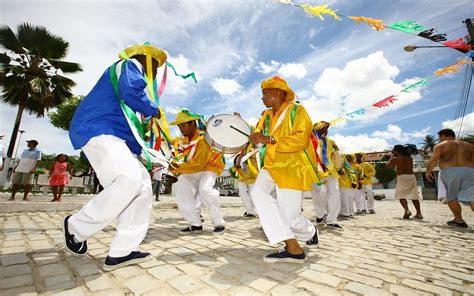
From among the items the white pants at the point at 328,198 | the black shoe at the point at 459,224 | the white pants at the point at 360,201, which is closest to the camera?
the white pants at the point at 328,198

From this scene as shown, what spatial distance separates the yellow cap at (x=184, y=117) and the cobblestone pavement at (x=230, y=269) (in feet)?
6.77

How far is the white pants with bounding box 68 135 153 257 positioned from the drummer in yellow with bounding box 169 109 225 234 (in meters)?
1.83

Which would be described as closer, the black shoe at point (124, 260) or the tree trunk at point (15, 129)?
the black shoe at point (124, 260)

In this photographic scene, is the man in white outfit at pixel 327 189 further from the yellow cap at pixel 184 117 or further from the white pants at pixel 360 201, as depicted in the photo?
the white pants at pixel 360 201

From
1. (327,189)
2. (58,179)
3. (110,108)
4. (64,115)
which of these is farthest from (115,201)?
(64,115)

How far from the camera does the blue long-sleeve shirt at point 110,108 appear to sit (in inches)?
103

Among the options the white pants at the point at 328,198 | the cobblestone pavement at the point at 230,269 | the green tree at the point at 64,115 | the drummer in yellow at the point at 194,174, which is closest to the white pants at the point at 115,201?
the cobblestone pavement at the point at 230,269

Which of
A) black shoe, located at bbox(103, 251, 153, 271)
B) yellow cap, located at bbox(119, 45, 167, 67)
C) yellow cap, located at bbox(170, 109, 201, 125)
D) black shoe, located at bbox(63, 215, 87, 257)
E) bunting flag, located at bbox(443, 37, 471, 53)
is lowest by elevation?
black shoe, located at bbox(103, 251, 153, 271)

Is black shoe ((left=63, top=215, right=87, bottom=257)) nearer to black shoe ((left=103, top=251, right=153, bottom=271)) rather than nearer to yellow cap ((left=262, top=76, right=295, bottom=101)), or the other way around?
black shoe ((left=103, top=251, right=153, bottom=271))

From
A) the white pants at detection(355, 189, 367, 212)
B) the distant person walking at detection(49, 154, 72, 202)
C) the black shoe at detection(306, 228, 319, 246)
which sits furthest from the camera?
the white pants at detection(355, 189, 367, 212)

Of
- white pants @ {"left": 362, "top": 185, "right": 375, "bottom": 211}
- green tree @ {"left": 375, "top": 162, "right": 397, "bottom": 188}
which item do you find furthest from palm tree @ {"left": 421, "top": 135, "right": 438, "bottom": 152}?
white pants @ {"left": 362, "top": 185, "right": 375, "bottom": 211}

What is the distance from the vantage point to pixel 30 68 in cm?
1284

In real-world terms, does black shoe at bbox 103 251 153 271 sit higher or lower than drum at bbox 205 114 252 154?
lower

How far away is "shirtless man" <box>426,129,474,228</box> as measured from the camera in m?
5.89
